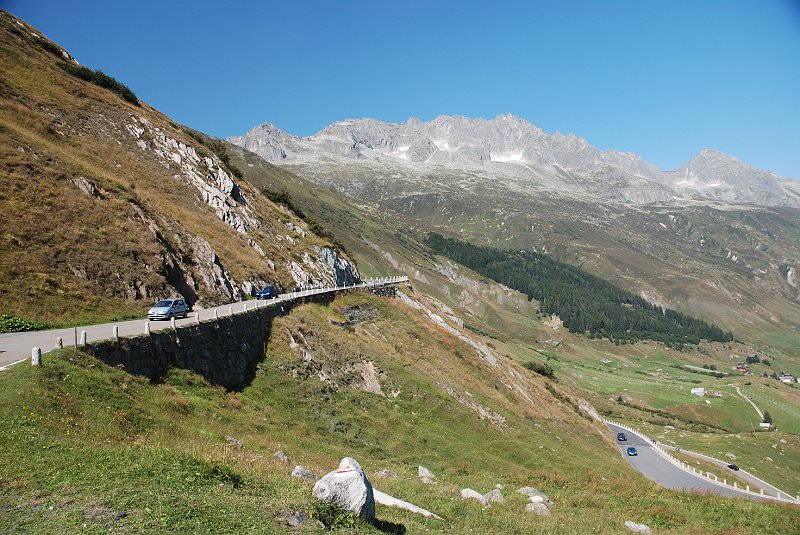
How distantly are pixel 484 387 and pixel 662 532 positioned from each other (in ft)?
122

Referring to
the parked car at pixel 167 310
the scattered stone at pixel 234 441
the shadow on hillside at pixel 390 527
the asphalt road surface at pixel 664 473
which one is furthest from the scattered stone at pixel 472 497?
the asphalt road surface at pixel 664 473

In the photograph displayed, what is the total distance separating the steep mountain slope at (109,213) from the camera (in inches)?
1380

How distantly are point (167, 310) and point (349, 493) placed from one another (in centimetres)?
2526

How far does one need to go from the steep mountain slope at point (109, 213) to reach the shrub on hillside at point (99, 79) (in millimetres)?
475

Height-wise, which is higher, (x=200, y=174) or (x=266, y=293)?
(x=200, y=174)

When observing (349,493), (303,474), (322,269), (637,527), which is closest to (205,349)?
(303,474)

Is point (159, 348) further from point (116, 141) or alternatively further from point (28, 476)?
point (116, 141)

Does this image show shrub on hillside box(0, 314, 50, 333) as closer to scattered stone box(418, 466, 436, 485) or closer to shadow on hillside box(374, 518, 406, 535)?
scattered stone box(418, 466, 436, 485)

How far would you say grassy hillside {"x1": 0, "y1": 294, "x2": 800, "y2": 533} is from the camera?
42.6ft

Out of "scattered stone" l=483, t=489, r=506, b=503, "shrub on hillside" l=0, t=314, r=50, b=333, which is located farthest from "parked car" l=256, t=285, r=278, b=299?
"scattered stone" l=483, t=489, r=506, b=503

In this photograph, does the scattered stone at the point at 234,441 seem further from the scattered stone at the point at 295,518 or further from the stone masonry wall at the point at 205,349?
the scattered stone at the point at 295,518

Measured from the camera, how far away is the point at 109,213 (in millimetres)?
42250

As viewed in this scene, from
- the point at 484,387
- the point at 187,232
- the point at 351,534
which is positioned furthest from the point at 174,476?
the point at 484,387

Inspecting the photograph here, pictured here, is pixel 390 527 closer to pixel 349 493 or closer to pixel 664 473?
pixel 349 493
